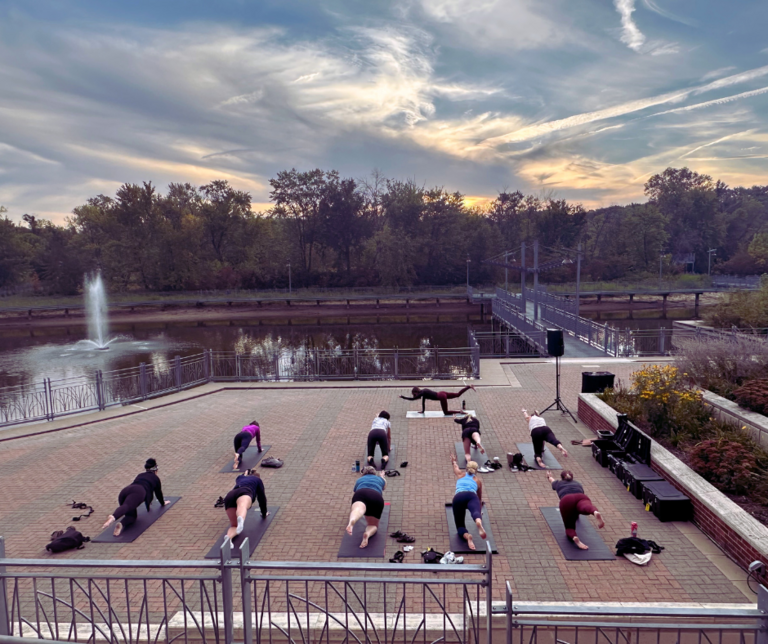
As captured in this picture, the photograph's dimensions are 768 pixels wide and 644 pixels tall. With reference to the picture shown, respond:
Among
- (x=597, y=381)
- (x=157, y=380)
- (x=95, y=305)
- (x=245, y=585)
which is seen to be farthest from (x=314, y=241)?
(x=245, y=585)

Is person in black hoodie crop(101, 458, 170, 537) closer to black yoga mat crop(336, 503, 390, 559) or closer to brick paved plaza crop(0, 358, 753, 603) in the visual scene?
brick paved plaza crop(0, 358, 753, 603)

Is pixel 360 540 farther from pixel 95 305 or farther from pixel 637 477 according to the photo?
pixel 95 305

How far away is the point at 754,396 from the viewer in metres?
10.5

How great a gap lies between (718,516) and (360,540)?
5.18 metres

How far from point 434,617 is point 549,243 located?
92410 millimetres

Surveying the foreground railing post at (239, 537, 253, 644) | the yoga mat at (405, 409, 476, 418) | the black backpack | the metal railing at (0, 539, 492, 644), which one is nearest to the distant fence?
the yoga mat at (405, 409, 476, 418)

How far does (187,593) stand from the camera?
21.7 feet

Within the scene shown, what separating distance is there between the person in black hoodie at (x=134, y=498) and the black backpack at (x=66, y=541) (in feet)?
1.25

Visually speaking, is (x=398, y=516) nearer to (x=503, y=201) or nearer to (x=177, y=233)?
(x=177, y=233)

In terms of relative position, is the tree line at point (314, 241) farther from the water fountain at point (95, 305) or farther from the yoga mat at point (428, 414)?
the yoga mat at point (428, 414)

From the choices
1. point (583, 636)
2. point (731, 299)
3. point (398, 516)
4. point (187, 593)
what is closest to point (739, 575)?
point (583, 636)

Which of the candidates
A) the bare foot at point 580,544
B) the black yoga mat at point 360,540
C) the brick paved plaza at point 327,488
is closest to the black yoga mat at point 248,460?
the brick paved plaza at point 327,488

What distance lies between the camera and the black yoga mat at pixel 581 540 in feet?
23.5

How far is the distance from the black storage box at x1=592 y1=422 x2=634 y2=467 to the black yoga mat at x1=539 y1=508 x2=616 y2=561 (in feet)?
8.64
